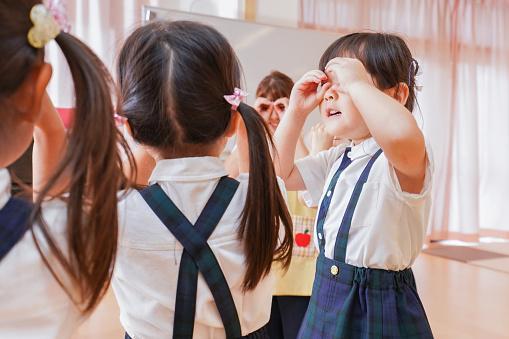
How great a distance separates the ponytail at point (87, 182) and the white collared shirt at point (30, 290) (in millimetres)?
10

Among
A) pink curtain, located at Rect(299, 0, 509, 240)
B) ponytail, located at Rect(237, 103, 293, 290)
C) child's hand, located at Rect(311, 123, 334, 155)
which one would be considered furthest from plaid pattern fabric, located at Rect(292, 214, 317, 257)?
pink curtain, located at Rect(299, 0, 509, 240)

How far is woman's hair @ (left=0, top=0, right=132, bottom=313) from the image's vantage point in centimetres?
49

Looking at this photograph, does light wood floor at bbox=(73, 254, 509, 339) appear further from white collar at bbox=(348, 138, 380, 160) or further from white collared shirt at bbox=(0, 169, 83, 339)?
white collared shirt at bbox=(0, 169, 83, 339)

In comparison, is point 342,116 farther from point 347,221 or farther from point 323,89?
point 347,221

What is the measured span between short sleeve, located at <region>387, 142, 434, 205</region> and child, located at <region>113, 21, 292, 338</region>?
0.21 m

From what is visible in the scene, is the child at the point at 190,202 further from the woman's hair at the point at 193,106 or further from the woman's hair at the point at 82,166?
the woman's hair at the point at 82,166

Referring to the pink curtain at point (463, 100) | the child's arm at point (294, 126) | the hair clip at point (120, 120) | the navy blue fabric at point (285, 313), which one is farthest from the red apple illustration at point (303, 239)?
the pink curtain at point (463, 100)

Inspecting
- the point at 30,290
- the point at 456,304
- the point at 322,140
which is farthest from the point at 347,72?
the point at 456,304

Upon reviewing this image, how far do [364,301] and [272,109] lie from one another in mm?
888

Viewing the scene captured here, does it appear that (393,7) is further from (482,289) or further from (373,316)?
(373,316)

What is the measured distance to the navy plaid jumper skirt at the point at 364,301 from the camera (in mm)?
852

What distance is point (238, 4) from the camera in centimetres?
320

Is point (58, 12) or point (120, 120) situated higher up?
point (58, 12)

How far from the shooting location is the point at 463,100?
4.17 m
